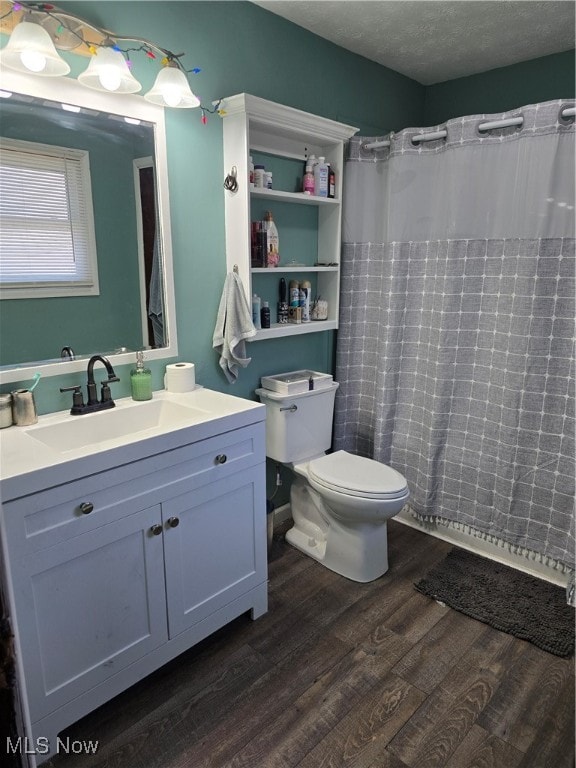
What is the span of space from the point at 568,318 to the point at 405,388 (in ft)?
2.83

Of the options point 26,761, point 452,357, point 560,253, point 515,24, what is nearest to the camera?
point 26,761

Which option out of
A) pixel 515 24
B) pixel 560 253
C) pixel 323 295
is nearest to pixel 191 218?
pixel 323 295

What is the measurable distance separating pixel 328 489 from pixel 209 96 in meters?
1.74

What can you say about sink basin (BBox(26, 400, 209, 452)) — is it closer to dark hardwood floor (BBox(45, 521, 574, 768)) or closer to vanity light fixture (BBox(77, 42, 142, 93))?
dark hardwood floor (BBox(45, 521, 574, 768))

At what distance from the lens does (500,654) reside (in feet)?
6.14

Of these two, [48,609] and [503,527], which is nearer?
[48,609]

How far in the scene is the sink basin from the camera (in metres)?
1.67

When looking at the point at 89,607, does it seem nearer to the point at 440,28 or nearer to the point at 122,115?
the point at 122,115

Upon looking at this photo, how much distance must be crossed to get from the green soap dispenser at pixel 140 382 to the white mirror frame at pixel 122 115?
1.7 inches

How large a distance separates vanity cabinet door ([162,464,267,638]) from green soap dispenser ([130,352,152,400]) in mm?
473

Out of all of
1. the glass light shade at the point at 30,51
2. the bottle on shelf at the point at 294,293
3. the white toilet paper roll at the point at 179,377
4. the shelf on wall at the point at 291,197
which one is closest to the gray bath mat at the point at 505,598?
the white toilet paper roll at the point at 179,377

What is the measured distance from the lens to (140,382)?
1.92m

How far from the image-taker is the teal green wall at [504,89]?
261cm

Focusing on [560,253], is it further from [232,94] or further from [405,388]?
[232,94]
